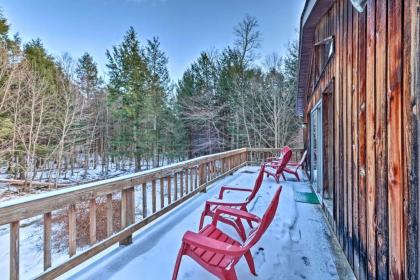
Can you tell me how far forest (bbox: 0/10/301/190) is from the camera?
14.6m

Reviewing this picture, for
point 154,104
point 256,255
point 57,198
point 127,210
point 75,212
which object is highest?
point 154,104

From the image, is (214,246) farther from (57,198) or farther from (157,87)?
(157,87)

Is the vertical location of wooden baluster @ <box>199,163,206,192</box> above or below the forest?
below

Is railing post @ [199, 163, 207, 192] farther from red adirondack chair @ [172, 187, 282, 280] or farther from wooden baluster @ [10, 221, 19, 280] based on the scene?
wooden baluster @ [10, 221, 19, 280]

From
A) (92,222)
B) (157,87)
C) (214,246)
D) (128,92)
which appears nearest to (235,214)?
(214,246)

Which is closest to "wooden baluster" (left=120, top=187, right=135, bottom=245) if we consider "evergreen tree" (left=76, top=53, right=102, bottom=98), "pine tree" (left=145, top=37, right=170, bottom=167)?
"pine tree" (left=145, top=37, right=170, bottom=167)

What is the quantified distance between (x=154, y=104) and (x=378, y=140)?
710 inches

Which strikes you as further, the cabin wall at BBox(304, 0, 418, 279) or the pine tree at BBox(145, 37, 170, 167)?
the pine tree at BBox(145, 37, 170, 167)

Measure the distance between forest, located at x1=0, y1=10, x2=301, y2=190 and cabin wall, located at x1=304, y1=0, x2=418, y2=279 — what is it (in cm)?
1355

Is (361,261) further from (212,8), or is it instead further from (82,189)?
(212,8)

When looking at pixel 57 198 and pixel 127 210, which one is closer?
pixel 57 198

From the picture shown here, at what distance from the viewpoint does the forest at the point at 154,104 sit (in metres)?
14.6

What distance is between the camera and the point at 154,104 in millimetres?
18703

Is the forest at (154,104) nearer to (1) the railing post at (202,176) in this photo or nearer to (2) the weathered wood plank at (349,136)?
(1) the railing post at (202,176)
